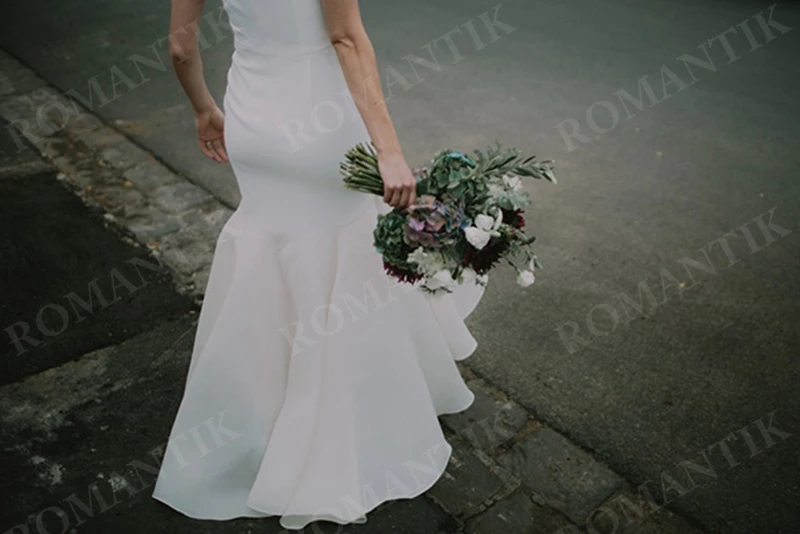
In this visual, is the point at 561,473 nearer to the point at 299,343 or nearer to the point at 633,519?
the point at 633,519

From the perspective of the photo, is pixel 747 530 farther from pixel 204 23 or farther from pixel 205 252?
pixel 204 23

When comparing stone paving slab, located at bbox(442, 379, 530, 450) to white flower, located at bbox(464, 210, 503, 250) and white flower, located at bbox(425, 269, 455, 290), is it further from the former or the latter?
white flower, located at bbox(464, 210, 503, 250)

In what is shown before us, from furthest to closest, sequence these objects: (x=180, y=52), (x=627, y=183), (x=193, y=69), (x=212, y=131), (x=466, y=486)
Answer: (x=627, y=183), (x=212, y=131), (x=466, y=486), (x=193, y=69), (x=180, y=52)

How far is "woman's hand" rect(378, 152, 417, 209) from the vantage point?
105 inches

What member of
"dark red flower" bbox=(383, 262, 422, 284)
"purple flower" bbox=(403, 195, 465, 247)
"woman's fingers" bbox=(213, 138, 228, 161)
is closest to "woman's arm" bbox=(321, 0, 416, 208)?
"purple flower" bbox=(403, 195, 465, 247)

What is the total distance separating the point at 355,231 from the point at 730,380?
6.49ft

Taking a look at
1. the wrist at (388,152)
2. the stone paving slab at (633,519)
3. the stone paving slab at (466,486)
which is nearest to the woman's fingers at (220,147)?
the wrist at (388,152)

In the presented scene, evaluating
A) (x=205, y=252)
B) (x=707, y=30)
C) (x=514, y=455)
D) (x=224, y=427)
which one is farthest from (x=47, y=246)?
(x=707, y=30)

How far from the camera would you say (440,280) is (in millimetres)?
2660

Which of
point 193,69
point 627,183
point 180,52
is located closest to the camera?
point 180,52

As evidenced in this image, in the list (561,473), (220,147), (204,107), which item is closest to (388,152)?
(204,107)

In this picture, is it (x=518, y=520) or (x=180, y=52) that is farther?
(x=518, y=520)

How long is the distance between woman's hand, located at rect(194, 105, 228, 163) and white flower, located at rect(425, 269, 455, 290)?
125 centimetres

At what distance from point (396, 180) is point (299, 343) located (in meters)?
0.78
